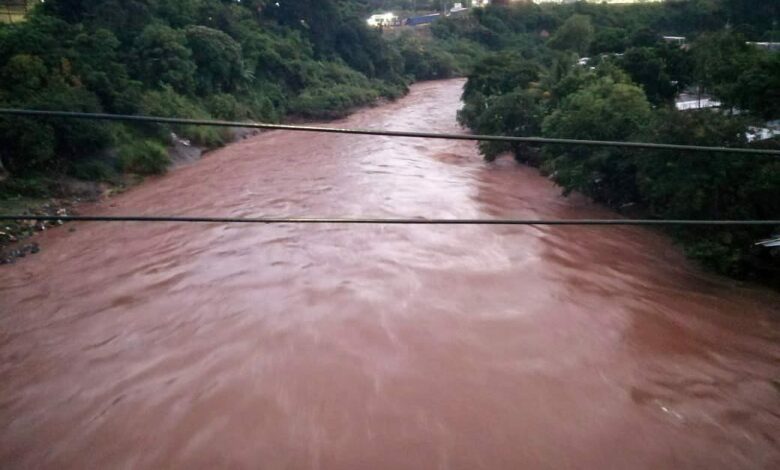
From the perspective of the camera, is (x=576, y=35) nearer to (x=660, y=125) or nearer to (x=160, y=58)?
(x=160, y=58)

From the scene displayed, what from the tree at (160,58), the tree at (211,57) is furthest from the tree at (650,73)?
the tree at (211,57)

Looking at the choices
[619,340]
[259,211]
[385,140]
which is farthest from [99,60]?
[619,340]

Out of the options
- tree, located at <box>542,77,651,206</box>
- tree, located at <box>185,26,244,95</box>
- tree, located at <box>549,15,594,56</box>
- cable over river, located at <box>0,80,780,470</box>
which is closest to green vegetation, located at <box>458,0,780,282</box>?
tree, located at <box>542,77,651,206</box>

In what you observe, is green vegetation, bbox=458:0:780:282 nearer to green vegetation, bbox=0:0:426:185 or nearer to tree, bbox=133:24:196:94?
green vegetation, bbox=0:0:426:185

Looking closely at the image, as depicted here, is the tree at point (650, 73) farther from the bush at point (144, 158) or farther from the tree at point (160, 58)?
the tree at point (160, 58)

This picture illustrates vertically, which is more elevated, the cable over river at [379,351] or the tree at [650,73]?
the tree at [650,73]

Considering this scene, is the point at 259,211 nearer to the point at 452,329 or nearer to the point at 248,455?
the point at 452,329

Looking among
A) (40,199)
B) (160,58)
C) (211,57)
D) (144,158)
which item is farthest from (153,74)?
(40,199)

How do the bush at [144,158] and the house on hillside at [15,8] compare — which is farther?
the house on hillside at [15,8]
